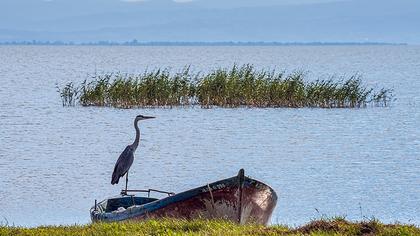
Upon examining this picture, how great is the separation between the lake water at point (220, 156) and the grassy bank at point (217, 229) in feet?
25.6

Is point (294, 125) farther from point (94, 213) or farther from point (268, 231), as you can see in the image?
point (268, 231)

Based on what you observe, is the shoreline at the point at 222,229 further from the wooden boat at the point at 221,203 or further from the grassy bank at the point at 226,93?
the grassy bank at the point at 226,93

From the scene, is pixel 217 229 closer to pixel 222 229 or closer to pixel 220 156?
pixel 222 229

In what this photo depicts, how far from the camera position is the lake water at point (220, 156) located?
90.0 ft

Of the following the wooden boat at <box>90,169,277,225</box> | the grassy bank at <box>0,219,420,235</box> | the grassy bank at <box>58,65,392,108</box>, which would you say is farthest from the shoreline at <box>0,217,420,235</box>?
the grassy bank at <box>58,65,392,108</box>

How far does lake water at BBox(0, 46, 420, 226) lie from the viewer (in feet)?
90.0

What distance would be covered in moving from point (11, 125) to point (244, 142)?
11913 millimetres

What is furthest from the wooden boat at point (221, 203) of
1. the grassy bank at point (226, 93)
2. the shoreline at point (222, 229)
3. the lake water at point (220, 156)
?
the grassy bank at point (226, 93)

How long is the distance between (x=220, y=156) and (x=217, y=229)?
22432 mm

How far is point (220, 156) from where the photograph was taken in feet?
124

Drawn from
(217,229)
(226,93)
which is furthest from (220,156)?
(217,229)

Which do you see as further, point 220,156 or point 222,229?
point 220,156

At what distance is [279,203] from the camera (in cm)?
2745

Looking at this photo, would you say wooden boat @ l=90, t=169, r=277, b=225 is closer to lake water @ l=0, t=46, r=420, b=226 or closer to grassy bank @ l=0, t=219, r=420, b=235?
grassy bank @ l=0, t=219, r=420, b=235
